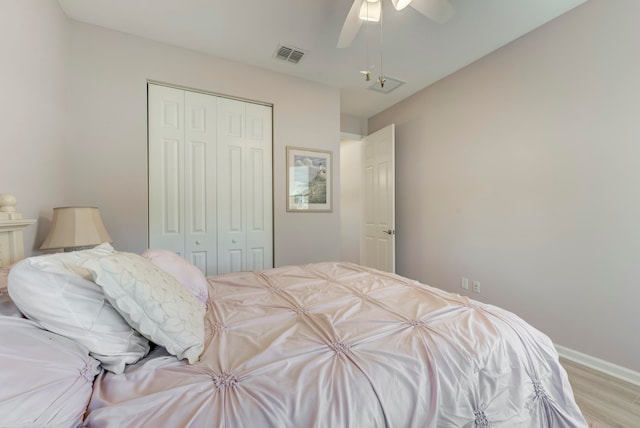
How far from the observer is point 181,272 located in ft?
4.26

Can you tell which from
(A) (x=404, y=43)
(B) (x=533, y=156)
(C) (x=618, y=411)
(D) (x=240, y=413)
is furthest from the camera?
(A) (x=404, y=43)

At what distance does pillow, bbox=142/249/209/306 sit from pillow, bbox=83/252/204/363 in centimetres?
39

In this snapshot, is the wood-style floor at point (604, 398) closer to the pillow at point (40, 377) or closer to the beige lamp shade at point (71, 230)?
the pillow at point (40, 377)

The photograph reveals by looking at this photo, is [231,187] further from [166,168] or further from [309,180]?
[309,180]

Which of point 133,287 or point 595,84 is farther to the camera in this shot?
point 595,84

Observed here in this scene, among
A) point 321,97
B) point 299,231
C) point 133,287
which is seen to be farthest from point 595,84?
point 133,287

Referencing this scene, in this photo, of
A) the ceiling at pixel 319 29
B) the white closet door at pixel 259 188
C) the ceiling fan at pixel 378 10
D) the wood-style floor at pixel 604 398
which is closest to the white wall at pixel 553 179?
the wood-style floor at pixel 604 398

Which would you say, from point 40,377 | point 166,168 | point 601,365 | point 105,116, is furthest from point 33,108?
point 601,365

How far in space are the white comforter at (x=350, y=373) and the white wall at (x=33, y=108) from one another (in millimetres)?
1404

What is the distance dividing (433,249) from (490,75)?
199 centimetres

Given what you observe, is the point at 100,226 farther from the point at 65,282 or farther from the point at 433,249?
the point at 433,249

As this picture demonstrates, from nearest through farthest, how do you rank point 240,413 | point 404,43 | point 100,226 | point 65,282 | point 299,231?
1. point 240,413
2. point 65,282
3. point 100,226
4. point 404,43
5. point 299,231

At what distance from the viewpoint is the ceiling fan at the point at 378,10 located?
1542 mm

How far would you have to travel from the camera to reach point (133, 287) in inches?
30.7
